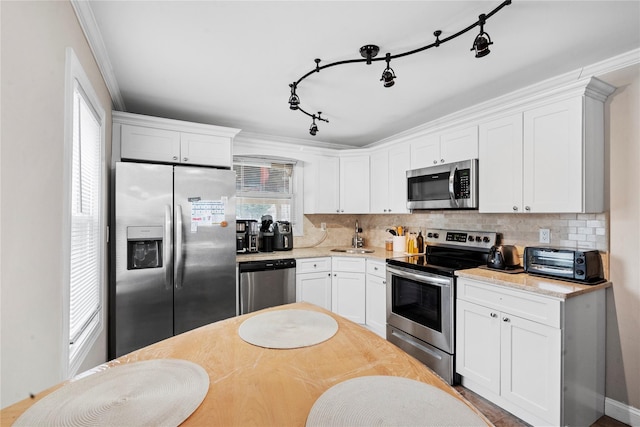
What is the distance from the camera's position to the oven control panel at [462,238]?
9.36 ft

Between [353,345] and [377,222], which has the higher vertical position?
[377,222]

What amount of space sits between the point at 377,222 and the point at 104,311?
10.7 ft

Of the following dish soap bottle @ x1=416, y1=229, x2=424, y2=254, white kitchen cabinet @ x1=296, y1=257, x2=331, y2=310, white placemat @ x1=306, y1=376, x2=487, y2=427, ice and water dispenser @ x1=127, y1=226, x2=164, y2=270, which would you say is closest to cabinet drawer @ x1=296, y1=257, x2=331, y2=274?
white kitchen cabinet @ x1=296, y1=257, x2=331, y2=310

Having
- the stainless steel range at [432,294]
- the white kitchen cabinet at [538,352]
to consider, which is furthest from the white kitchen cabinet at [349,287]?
the white kitchen cabinet at [538,352]

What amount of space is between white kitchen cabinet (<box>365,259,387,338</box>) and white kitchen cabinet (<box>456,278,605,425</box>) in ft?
3.34

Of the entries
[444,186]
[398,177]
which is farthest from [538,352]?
[398,177]

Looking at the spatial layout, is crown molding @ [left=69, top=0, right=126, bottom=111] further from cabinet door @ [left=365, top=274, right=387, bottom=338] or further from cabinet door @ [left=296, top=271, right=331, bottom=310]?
cabinet door @ [left=365, top=274, right=387, bottom=338]

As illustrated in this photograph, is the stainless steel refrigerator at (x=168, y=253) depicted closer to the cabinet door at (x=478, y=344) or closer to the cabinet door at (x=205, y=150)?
the cabinet door at (x=205, y=150)

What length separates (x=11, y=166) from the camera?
3.01ft

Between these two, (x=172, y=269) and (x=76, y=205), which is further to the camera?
(x=172, y=269)

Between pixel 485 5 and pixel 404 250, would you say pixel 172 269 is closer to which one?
pixel 404 250

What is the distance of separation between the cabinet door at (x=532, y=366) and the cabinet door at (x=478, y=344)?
56 mm

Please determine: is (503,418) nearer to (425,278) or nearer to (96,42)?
(425,278)

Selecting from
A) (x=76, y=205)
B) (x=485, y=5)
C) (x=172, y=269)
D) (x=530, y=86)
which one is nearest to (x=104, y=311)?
(x=172, y=269)
